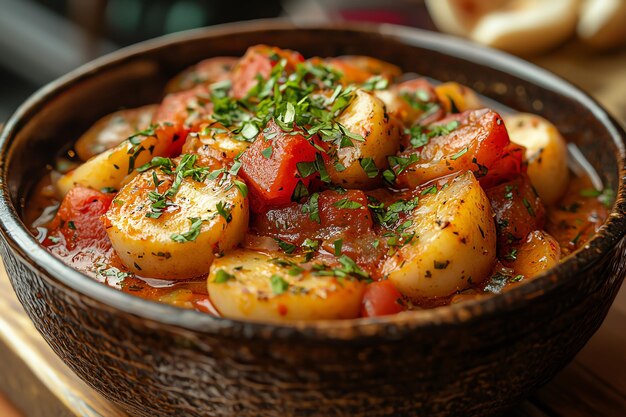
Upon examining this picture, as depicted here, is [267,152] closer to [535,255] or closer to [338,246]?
[338,246]

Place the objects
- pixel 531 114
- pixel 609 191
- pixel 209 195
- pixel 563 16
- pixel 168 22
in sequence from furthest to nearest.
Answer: pixel 168 22, pixel 563 16, pixel 531 114, pixel 609 191, pixel 209 195

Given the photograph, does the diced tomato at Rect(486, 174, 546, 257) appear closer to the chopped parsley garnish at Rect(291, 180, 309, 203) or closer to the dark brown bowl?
the dark brown bowl

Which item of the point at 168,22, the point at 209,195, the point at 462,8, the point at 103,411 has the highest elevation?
the point at 209,195

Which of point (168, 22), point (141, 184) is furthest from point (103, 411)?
point (168, 22)

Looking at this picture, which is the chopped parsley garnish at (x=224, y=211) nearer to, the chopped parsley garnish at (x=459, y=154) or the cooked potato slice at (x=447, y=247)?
the cooked potato slice at (x=447, y=247)

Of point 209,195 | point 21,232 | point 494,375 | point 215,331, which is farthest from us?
point 209,195

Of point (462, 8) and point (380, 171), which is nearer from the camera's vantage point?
point (380, 171)

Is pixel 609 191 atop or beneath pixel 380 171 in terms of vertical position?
beneath

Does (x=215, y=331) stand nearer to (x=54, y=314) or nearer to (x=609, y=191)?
(x=54, y=314)
